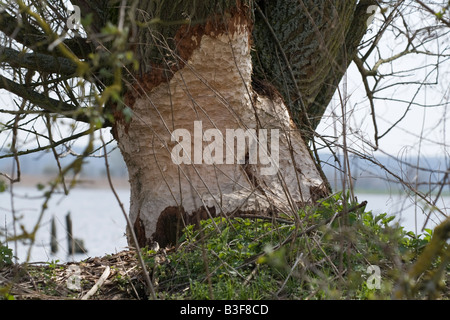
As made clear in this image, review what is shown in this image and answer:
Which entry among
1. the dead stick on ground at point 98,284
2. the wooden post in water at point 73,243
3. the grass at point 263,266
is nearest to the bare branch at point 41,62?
the wooden post in water at point 73,243

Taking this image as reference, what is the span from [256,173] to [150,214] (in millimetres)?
1049

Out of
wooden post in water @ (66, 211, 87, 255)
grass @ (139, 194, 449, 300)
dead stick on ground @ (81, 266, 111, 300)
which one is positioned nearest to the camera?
grass @ (139, 194, 449, 300)

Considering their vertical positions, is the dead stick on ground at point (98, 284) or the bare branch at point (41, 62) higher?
the bare branch at point (41, 62)

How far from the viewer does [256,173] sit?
479 centimetres

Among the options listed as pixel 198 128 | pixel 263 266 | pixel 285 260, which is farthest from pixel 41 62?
pixel 285 260

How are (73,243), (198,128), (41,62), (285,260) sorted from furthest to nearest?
(41,62) → (198,128) → (73,243) → (285,260)

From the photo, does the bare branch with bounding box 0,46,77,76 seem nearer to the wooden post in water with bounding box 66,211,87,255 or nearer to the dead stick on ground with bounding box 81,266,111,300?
the wooden post in water with bounding box 66,211,87,255

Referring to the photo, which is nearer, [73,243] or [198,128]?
[73,243]

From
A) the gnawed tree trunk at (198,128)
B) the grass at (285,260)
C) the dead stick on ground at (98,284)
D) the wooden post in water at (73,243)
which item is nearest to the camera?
the grass at (285,260)

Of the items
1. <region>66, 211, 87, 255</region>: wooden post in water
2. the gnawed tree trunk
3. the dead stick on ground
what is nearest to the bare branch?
the gnawed tree trunk

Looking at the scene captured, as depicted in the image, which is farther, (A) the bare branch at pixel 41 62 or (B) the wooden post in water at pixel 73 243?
(A) the bare branch at pixel 41 62

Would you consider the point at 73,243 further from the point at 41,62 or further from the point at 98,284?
the point at 41,62

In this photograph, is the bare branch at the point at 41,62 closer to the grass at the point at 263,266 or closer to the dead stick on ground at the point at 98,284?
the grass at the point at 263,266

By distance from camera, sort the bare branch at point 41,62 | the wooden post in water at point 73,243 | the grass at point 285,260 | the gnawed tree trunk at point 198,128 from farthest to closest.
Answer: the bare branch at point 41,62 < the gnawed tree trunk at point 198,128 < the wooden post in water at point 73,243 < the grass at point 285,260
